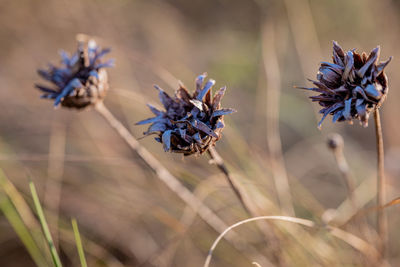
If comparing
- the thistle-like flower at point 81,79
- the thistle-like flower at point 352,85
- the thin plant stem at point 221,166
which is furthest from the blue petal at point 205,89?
the thistle-like flower at point 81,79

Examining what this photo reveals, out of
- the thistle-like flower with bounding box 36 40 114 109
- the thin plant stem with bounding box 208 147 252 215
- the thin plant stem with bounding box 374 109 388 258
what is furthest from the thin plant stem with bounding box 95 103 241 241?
the thin plant stem with bounding box 374 109 388 258

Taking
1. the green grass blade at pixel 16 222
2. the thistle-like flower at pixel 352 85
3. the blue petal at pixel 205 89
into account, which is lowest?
the green grass blade at pixel 16 222

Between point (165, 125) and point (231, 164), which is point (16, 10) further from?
point (165, 125)

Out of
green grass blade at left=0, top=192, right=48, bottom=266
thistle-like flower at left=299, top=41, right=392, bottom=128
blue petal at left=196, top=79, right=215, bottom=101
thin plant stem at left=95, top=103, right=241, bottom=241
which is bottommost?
green grass blade at left=0, top=192, right=48, bottom=266

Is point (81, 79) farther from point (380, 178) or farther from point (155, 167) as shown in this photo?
point (380, 178)

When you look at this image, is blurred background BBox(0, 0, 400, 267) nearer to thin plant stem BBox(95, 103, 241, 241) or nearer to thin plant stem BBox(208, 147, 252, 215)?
thin plant stem BBox(95, 103, 241, 241)

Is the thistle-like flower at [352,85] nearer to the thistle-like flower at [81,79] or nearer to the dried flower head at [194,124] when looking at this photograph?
the dried flower head at [194,124]

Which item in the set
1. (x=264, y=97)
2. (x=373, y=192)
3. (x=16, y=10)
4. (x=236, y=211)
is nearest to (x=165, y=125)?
(x=236, y=211)
